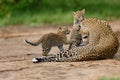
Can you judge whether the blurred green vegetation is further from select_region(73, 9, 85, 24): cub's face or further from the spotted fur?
the spotted fur

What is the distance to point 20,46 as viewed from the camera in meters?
15.2

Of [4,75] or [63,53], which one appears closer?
[4,75]

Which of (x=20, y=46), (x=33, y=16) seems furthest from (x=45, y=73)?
(x=33, y=16)

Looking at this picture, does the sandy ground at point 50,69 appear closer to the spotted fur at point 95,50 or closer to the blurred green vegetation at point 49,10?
the spotted fur at point 95,50

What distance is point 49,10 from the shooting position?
25.0 meters

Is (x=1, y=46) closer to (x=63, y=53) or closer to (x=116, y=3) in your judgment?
(x=63, y=53)

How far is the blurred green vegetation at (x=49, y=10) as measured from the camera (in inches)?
901

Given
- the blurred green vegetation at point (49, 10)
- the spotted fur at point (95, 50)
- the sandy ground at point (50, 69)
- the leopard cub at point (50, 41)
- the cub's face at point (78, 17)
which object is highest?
the blurred green vegetation at point (49, 10)

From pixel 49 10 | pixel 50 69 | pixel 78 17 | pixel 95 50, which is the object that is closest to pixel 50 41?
pixel 78 17

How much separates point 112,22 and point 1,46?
715 centimetres

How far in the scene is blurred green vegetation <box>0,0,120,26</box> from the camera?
75.0 ft

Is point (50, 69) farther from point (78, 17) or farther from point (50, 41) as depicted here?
point (78, 17)

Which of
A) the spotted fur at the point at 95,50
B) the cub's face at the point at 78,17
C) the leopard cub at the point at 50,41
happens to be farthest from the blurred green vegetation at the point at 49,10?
the spotted fur at the point at 95,50

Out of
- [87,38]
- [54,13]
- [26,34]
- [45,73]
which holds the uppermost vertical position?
[54,13]
